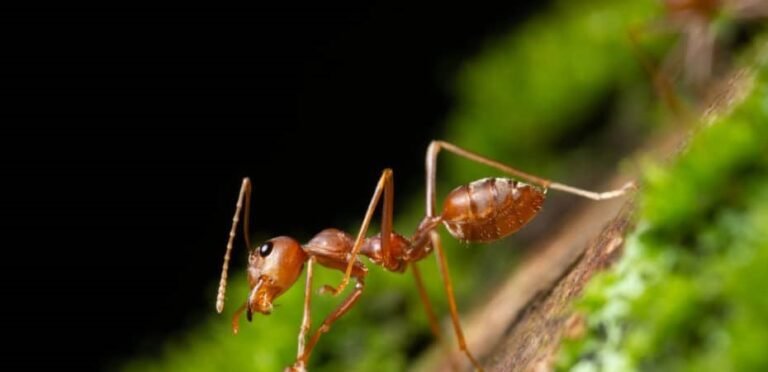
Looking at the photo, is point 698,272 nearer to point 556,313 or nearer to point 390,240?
point 556,313

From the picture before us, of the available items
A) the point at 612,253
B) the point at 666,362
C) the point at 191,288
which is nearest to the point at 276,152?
the point at 191,288

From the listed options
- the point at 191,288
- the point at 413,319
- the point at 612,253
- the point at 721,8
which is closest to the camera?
the point at 612,253

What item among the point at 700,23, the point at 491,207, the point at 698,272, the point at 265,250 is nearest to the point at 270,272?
the point at 265,250

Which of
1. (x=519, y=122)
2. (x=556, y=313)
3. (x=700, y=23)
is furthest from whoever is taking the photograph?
(x=519, y=122)

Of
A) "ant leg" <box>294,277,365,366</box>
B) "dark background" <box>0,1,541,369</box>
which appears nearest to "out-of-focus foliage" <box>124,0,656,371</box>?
"dark background" <box>0,1,541,369</box>

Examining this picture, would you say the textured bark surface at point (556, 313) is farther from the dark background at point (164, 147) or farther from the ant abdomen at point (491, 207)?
the dark background at point (164, 147)

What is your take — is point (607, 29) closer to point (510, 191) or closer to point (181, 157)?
point (510, 191)
